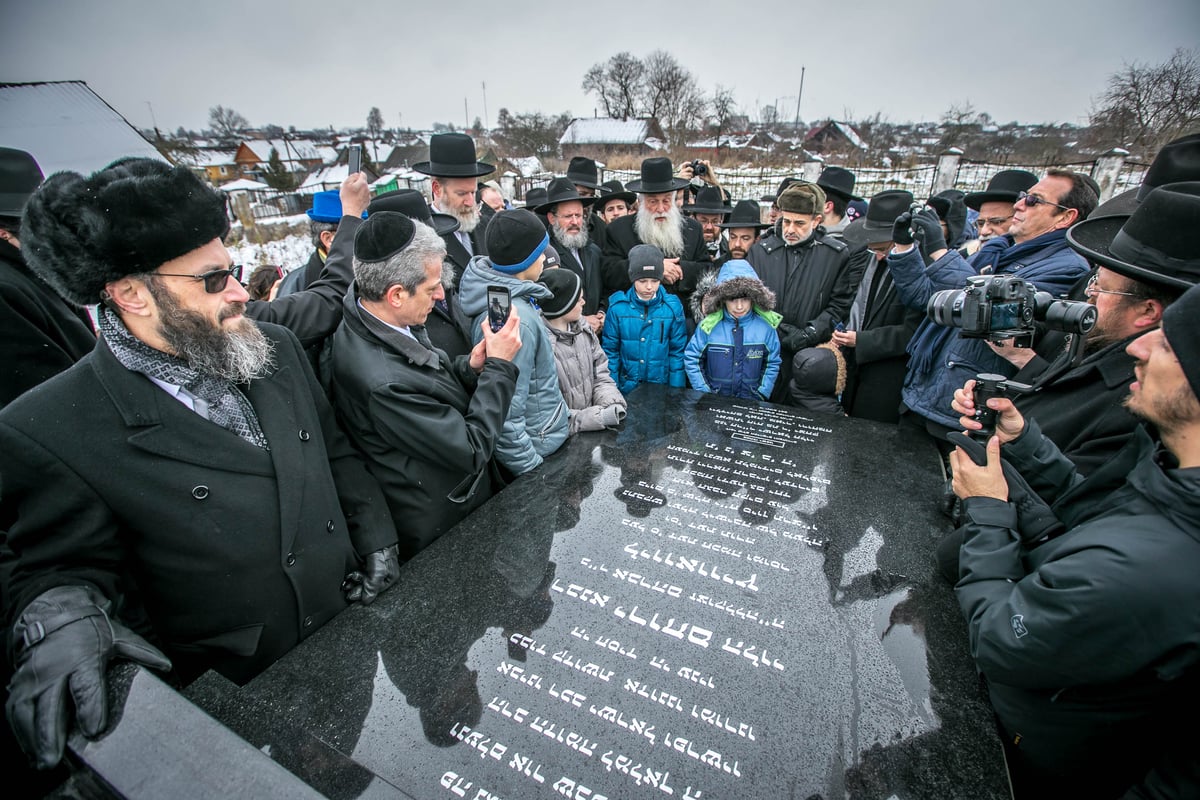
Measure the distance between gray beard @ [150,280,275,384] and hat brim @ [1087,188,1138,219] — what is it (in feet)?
11.7

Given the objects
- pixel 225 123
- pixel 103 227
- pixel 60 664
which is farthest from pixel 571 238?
pixel 225 123

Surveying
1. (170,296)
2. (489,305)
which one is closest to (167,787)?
(170,296)

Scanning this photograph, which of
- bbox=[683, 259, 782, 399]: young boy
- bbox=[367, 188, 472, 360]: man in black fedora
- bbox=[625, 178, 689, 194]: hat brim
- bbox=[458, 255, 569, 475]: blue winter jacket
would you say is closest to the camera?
bbox=[458, 255, 569, 475]: blue winter jacket

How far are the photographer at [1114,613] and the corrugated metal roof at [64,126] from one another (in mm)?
14983

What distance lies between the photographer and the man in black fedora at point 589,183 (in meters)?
5.35

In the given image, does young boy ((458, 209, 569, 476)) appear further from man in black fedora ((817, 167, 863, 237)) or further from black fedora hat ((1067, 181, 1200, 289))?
man in black fedora ((817, 167, 863, 237))

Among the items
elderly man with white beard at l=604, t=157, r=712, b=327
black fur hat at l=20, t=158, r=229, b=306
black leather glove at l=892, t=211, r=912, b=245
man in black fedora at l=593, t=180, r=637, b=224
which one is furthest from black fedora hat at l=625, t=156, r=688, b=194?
black fur hat at l=20, t=158, r=229, b=306

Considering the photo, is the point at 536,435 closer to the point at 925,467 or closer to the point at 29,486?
the point at 29,486

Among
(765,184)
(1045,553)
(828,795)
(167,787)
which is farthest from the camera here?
(765,184)

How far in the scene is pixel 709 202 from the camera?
5.51m

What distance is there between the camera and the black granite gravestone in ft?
4.56

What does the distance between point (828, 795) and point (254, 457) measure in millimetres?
1956

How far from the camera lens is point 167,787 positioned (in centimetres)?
99

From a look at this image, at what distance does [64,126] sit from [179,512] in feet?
52.9
